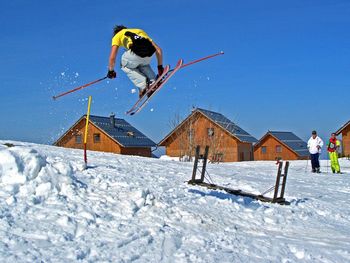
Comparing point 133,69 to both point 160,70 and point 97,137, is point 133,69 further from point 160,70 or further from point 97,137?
point 97,137

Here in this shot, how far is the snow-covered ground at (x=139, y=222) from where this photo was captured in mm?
4770

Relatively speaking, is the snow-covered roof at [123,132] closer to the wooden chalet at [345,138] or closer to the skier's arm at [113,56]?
the wooden chalet at [345,138]

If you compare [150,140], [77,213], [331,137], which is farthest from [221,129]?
[77,213]

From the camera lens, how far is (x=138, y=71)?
9.38 meters

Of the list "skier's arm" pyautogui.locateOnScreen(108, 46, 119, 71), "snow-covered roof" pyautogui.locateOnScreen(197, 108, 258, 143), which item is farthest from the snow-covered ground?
"snow-covered roof" pyautogui.locateOnScreen(197, 108, 258, 143)

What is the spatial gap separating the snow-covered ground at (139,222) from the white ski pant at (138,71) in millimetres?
2065

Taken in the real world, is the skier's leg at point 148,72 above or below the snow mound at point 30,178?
above

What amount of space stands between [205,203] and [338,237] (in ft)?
7.73

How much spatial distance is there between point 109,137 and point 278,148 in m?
19.0

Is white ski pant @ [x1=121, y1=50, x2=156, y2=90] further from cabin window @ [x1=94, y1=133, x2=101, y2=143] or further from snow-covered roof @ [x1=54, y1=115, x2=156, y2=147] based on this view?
cabin window @ [x1=94, y1=133, x2=101, y2=143]

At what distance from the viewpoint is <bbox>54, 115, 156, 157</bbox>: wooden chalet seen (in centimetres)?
4278

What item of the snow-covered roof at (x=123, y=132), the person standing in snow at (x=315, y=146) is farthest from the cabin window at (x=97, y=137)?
the person standing in snow at (x=315, y=146)

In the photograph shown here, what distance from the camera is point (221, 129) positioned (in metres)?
42.4

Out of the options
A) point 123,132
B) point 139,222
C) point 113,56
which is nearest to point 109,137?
point 123,132
